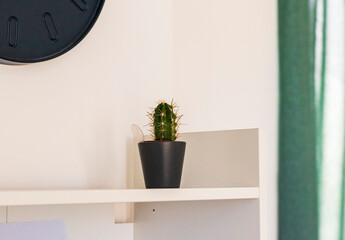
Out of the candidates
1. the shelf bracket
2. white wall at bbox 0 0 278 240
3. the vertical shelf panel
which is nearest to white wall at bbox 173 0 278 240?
white wall at bbox 0 0 278 240

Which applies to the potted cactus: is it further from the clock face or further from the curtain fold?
the curtain fold

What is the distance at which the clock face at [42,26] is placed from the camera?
1.38 metres

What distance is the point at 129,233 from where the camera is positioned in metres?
1.64

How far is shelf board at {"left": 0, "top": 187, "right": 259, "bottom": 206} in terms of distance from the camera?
1115 millimetres

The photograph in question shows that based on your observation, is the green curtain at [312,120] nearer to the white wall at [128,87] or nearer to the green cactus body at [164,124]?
the white wall at [128,87]

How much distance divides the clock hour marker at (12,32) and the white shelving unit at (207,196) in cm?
36

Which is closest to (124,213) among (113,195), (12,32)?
(113,195)

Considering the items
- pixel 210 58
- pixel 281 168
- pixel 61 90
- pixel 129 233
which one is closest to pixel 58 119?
pixel 61 90

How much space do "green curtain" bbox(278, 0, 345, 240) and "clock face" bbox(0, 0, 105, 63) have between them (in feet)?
2.51

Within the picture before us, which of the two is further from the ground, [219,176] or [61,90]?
[61,90]

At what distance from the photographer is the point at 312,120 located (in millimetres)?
1976

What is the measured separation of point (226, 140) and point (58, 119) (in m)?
0.41

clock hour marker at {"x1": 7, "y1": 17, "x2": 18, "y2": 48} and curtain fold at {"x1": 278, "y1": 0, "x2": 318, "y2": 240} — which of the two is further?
curtain fold at {"x1": 278, "y1": 0, "x2": 318, "y2": 240}

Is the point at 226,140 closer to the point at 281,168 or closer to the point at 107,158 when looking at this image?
the point at 107,158
